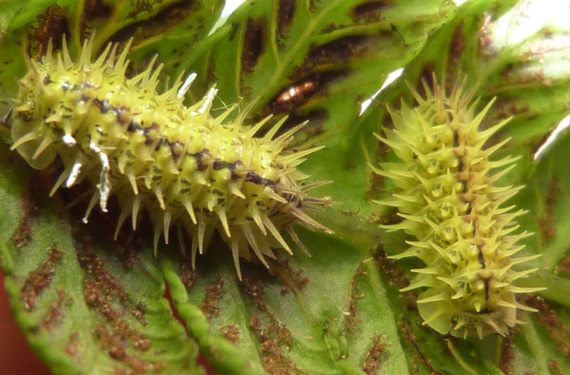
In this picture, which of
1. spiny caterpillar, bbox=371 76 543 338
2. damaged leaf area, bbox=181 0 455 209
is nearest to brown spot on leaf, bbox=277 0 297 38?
damaged leaf area, bbox=181 0 455 209

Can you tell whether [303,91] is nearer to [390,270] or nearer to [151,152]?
[151,152]

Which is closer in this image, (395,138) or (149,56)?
(149,56)

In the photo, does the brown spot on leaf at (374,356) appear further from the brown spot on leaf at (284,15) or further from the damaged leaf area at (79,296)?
the brown spot on leaf at (284,15)

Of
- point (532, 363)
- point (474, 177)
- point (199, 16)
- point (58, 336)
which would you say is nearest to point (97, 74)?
point (199, 16)

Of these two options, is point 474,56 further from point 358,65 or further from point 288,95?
point 288,95

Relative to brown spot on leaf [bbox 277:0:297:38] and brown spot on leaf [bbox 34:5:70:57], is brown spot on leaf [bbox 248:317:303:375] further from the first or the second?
brown spot on leaf [bbox 34:5:70:57]
